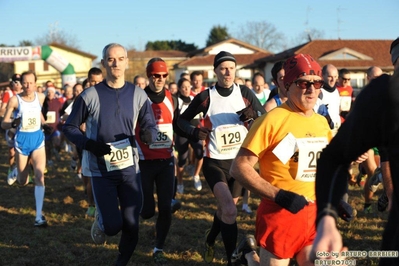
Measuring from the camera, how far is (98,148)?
15.4 ft

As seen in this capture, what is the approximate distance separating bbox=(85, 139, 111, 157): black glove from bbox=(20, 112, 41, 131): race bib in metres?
3.63

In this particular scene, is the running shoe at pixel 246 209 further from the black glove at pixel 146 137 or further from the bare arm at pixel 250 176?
the bare arm at pixel 250 176

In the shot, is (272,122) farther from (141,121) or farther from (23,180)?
(23,180)

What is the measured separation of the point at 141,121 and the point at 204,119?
3.11ft

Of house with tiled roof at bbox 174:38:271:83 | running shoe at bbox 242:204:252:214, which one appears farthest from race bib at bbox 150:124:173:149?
house with tiled roof at bbox 174:38:271:83

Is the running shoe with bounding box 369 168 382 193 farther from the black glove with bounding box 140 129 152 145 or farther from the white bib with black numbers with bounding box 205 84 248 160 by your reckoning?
the black glove with bounding box 140 129 152 145

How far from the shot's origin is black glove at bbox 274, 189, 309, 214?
3066 millimetres

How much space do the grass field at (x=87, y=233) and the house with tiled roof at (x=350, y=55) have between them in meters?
37.2

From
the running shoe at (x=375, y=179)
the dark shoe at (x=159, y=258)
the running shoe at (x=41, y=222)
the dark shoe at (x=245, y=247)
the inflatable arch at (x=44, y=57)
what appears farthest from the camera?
the inflatable arch at (x=44, y=57)

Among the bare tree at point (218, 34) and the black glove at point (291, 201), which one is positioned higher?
the bare tree at point (218, 34)

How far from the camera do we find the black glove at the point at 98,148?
15.4 feet

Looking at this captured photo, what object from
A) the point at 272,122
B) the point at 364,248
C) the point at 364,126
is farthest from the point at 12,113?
the point at 364,126

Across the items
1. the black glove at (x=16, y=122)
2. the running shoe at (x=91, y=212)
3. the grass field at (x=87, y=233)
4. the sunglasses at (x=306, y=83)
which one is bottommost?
A: the grass field at (x=87, y=233)

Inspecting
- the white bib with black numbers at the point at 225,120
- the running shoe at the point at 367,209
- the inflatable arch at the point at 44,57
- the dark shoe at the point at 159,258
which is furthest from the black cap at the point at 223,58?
the inflatable arch at the point at 44,57
